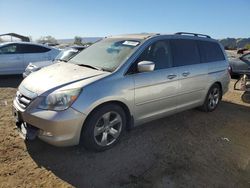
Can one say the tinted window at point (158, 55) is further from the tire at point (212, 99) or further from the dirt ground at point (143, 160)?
the tire at point (212, 99)

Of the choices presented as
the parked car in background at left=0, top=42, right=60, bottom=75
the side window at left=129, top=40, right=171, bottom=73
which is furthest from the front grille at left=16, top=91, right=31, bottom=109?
the parked car in background at left=0, top=42, right=60, bottom=75

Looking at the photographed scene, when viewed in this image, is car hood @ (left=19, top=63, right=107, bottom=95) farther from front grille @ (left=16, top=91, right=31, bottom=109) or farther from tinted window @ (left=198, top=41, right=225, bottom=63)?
tinted window @ (left=198, top=41, right=225, bottom=63)

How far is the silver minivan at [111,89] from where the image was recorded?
354cm

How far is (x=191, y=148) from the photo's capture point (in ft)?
14.3

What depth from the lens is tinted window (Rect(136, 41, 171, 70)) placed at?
4.49m

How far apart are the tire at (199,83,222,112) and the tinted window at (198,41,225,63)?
641mm

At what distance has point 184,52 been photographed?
529cm

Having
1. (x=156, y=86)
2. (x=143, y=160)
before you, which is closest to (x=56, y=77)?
(x=156, y=86)

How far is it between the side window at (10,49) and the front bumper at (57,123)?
24.1 ft

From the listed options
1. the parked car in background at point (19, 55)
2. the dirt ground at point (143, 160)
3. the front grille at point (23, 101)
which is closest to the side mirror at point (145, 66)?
the dirt ground at point (143, 160)

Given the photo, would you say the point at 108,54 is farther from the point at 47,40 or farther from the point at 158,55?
the point at 47,40

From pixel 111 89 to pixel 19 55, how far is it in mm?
7645

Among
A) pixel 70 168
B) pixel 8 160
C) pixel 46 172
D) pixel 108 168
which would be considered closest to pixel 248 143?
pixel 108 168

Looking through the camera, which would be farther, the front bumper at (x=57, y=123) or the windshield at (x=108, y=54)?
the windshield at (x=108, y=54)
